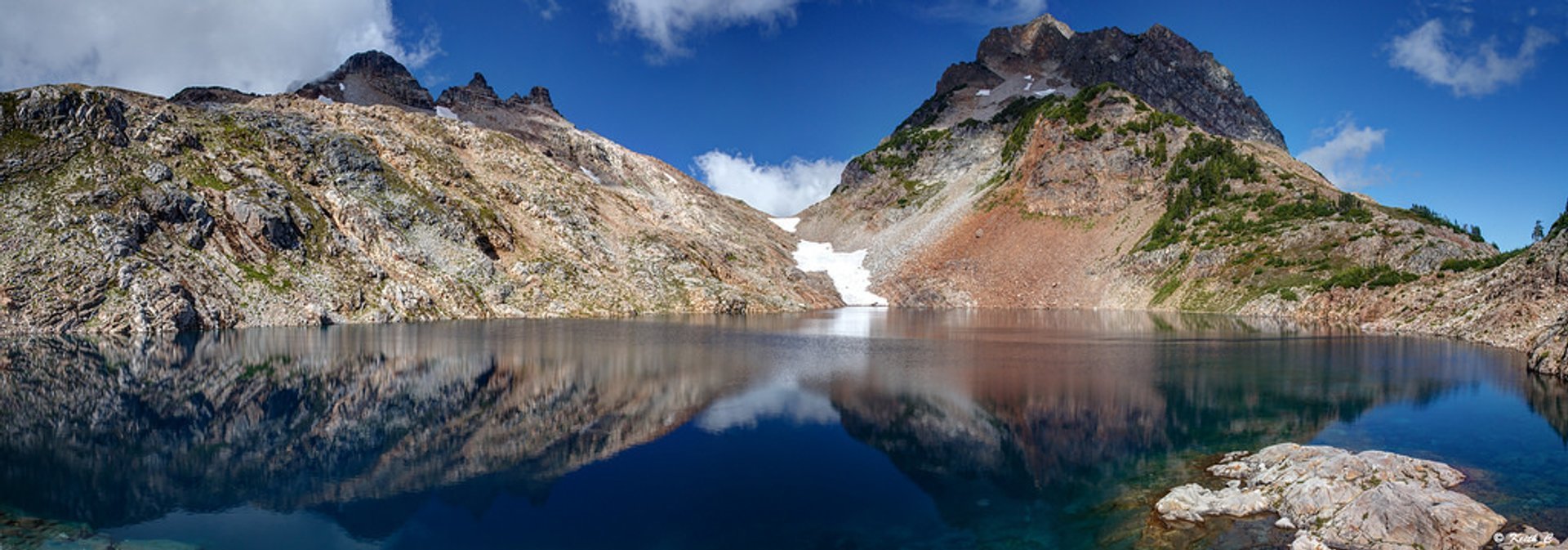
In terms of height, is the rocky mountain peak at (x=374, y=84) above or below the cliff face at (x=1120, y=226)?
above

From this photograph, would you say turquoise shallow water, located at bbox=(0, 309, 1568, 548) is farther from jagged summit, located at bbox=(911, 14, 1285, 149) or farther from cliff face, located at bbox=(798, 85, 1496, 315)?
jagged summit, located at bbox=(911, 14, 1285, 149)

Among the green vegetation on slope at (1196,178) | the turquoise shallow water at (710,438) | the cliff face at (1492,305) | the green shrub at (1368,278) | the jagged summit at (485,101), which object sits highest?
the jagged summit at (485,101)

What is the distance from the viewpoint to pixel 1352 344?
2143 inches

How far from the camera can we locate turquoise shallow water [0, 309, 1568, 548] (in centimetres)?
1808

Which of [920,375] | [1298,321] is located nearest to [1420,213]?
[1298,321]

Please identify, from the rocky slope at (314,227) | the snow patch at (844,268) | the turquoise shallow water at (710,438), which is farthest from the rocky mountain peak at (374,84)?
the turquoise shallow water at (710,438)

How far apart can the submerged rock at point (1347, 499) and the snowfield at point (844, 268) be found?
4194 inches

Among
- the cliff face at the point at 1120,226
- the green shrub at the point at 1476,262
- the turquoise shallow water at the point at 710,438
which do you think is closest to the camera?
the turquoise shallow water at the point at 710,438

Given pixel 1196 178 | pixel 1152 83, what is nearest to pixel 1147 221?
pixel 1196 178

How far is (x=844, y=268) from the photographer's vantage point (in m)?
141

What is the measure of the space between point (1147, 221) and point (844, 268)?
50.2 meters

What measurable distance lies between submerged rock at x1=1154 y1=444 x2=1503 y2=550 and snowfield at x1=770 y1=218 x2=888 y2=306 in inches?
4194

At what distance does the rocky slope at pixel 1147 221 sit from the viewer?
68.4m

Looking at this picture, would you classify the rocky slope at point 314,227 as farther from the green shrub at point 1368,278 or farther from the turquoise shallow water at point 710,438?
the green shrub at point 1368,278
